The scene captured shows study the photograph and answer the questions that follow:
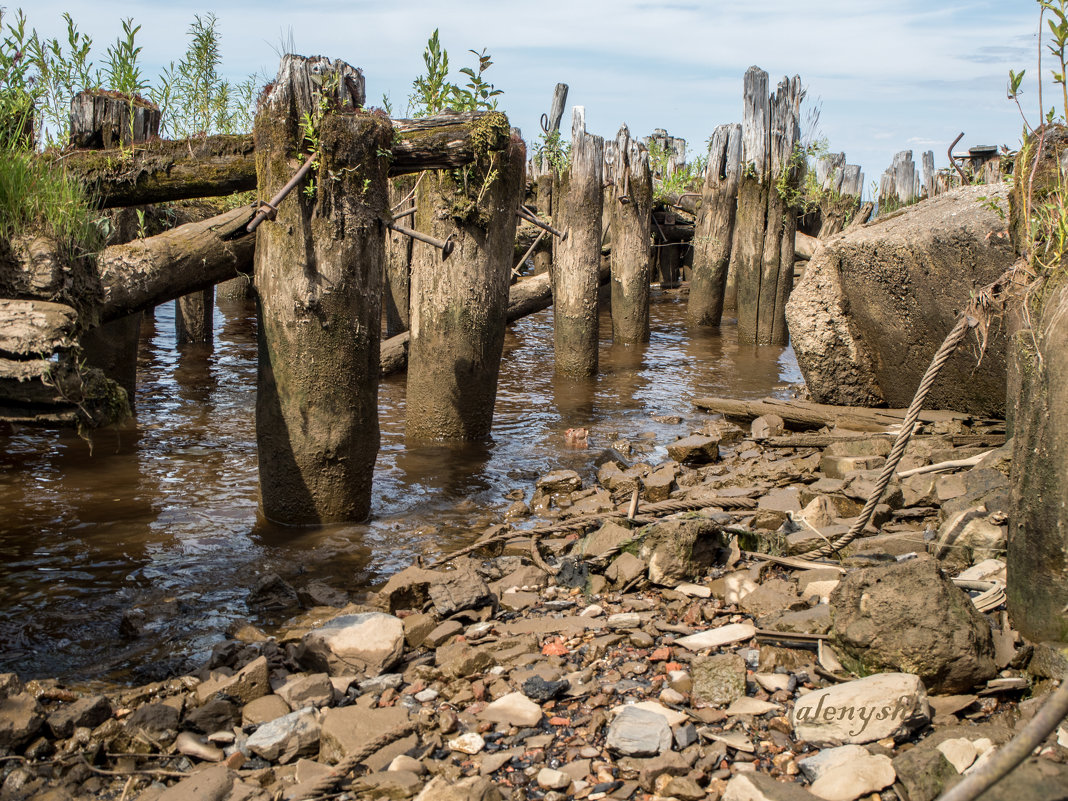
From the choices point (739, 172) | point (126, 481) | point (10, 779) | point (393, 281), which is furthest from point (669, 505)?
point (739, 172)

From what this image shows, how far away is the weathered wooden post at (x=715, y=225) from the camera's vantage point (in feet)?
50.9

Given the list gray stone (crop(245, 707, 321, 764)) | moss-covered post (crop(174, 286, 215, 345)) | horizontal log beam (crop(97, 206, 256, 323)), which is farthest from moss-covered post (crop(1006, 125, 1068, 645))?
moss-covered post (crop(174, 286, 215, 345))

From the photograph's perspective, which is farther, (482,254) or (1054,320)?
(482,254)

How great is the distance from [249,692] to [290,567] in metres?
1.75

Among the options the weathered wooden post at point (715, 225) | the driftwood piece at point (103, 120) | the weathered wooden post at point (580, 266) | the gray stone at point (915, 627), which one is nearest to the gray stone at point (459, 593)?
the gray stone at point (915, 627)

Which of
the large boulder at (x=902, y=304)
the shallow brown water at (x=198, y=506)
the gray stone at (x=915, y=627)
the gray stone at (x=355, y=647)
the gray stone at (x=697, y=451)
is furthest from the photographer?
the gray stone at (x=697, y=451)

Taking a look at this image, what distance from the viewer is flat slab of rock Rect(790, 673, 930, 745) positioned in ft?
9.08

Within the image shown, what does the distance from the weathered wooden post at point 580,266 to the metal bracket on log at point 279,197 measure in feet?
21.3

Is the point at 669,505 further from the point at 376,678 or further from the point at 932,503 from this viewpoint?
the point at 376,678

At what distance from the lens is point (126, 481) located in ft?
22.0

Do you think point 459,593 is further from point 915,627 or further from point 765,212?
point 765,212

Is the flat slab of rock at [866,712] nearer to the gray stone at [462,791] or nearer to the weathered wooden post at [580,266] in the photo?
the gray stone at [462,791]

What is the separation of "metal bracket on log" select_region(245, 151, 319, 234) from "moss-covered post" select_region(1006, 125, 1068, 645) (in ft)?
11.6

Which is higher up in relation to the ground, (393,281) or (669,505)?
(393,281)
